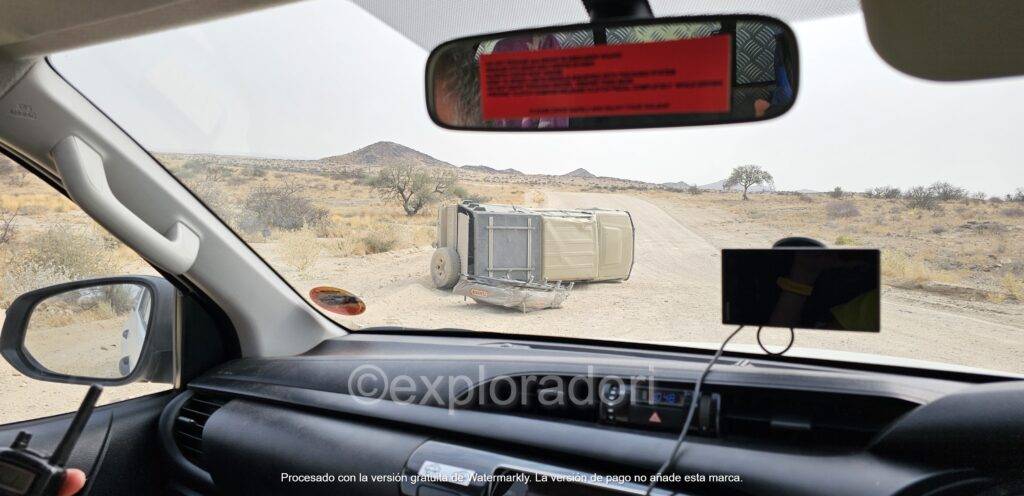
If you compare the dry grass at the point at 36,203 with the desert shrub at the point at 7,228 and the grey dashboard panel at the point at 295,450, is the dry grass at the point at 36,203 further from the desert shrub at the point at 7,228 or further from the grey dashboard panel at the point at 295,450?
the grey dashboard panel at the point at 295,450

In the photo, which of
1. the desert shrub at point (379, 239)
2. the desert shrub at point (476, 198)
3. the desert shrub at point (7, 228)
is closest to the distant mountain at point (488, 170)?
the desert shrub at point (476, 198)

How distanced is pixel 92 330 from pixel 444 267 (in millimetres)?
1771

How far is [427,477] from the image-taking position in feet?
7.47

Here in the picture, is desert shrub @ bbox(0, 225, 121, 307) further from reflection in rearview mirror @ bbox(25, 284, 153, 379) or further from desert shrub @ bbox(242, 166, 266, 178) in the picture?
desert shrub @ bbox(242, 166, 266, 178)

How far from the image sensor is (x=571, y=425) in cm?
225

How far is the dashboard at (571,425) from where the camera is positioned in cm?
181

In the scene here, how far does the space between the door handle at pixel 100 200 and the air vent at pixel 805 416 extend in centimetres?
222

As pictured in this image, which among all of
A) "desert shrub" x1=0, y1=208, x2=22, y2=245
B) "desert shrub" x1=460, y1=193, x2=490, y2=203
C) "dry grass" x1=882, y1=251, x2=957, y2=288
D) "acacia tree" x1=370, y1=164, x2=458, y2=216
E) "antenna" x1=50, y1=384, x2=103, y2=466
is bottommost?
"antenna" x1=50, y1=384, x2=103, y2=466

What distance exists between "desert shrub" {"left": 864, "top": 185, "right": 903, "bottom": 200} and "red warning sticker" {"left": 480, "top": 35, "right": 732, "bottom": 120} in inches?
49.1

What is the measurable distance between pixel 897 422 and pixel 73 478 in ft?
8.39

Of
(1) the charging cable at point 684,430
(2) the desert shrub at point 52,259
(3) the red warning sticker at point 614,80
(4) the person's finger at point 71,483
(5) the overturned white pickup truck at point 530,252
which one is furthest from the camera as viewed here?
(2) the desert shrub at point 52,259

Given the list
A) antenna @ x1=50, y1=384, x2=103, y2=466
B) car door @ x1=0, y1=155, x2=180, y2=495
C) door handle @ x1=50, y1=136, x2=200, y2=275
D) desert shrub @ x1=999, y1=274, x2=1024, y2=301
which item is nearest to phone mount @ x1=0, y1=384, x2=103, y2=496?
antenna @ x1=50, y1=384, x2=103, y2=466

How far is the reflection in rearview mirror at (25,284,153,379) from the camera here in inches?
113

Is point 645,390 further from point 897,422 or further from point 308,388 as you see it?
point 308,388
